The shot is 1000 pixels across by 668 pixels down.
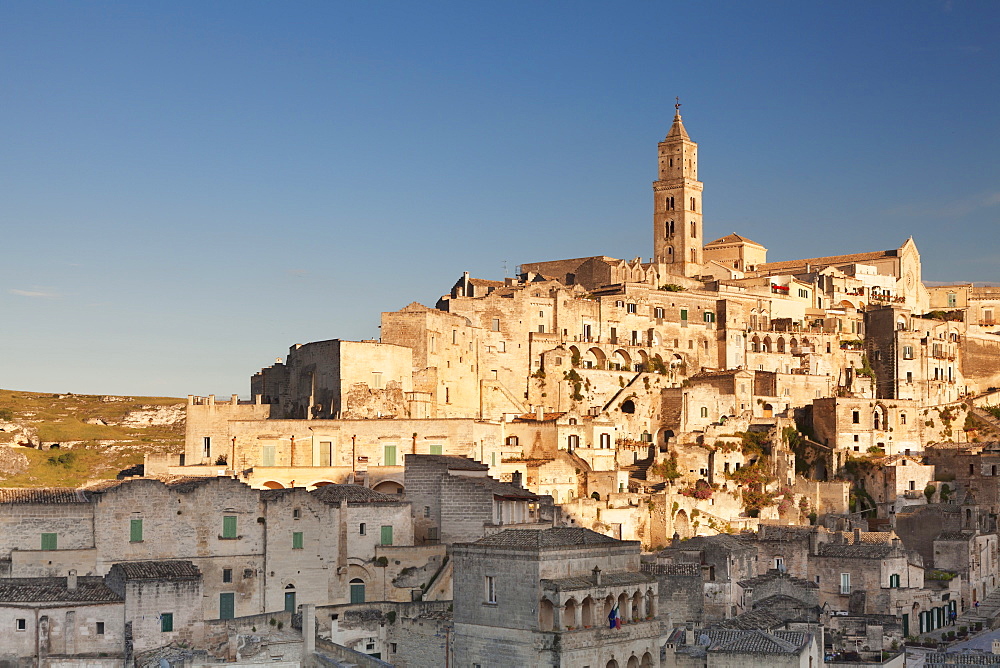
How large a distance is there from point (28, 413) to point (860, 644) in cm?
7150

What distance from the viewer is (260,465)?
59.2 meters

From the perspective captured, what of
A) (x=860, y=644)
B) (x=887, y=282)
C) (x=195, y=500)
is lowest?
(x=860, y=644)

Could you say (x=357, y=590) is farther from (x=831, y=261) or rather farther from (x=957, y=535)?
(x=831, y=261)

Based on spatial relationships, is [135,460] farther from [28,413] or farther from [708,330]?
[708,330]

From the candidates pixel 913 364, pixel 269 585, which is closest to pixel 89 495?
pixel 269 585

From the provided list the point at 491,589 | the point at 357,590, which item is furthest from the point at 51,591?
the point at 491,589

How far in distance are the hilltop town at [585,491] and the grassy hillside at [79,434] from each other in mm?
13533

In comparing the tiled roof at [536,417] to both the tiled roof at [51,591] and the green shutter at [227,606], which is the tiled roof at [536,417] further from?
the tiled roof at [51,591]

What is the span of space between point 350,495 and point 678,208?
52.1 meters

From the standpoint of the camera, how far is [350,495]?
48875 mm

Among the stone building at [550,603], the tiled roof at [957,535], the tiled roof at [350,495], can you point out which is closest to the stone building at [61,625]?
the tiled roof at [350,495]

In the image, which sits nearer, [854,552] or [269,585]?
[269,585]

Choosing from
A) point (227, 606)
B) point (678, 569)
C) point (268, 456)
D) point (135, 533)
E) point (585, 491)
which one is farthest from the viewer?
point (585, 491)

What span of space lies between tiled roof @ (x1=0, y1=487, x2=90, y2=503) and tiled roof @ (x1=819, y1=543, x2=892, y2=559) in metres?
29.6
